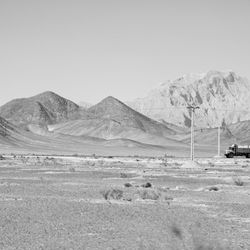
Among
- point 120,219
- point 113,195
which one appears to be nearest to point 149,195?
point 113,195

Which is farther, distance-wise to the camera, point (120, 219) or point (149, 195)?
point (149, 195)

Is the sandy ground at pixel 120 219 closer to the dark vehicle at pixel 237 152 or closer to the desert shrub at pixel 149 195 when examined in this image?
the desert shrub at pixel 149 195

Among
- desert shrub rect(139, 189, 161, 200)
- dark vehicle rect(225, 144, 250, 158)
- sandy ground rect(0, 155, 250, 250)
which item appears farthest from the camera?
dark vehicle rect(225, 144, 250, 158)

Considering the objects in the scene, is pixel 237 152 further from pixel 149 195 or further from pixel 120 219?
pixel 120 219

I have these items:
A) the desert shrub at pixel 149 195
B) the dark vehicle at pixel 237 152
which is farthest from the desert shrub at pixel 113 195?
the dark vehicle at pixel 237 152

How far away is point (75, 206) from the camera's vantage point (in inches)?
830

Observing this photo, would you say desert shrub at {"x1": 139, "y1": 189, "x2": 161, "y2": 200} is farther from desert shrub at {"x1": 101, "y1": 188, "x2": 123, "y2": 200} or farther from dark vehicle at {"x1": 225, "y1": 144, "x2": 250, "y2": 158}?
dark vehicle at {"x1": 225, "y1": 144, "x2": 250, "y2": 158}

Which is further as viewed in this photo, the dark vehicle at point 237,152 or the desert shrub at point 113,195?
the dark vehicle at point 237,152

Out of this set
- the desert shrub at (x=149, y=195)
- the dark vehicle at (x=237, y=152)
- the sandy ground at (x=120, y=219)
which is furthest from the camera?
the dark vehicle at (x=237, y=152)

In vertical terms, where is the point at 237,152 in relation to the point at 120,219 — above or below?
below

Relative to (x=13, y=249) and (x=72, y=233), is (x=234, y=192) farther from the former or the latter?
A: (x=13, y=249)

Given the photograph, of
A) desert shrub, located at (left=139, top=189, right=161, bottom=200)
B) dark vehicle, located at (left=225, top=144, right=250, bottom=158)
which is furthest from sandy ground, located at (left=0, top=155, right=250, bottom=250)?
dark vehicle, located at (left=225, top=144, right=250, bottom=158)

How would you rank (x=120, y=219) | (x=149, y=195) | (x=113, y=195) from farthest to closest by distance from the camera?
(x=113, y=195) → (x=149, y=195) → (x=120, y=219)

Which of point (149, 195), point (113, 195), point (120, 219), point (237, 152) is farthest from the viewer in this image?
point (237, 152)
